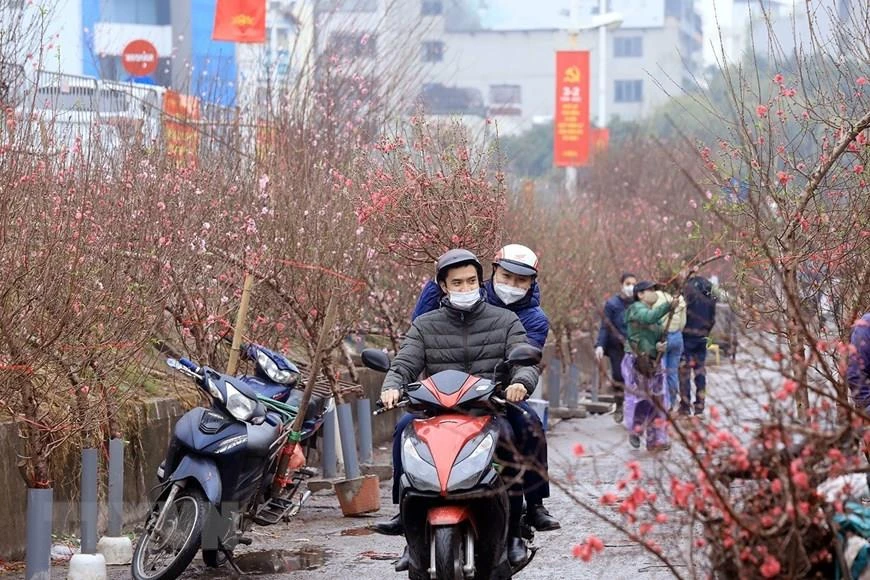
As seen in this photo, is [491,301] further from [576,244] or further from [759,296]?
[576,244]

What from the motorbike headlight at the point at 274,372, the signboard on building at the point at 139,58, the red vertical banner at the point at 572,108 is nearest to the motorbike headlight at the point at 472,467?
the motorbike headlight at the point at 274,372

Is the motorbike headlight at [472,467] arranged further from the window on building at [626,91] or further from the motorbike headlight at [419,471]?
the window on building at [626,91]

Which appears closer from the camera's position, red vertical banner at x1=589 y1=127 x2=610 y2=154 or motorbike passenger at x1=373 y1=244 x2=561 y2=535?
motorbike passenger at x1=373 y1=244 x2=561 y2=535

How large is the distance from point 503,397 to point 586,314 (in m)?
19.5

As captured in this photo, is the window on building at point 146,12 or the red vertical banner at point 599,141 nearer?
the red vertical banner at point 599,141

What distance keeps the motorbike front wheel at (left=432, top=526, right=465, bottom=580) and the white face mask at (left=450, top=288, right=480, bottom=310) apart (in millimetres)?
1300

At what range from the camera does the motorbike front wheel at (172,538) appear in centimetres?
871

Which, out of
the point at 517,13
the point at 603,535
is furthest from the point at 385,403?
the point at 517,13

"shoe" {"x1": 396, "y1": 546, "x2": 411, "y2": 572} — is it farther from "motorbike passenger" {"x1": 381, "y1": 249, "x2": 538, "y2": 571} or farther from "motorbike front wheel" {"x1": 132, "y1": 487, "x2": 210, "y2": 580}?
"motorbike front wheel" {"x1": 132, "y1": 487, "x2": 210, "y2": 580}

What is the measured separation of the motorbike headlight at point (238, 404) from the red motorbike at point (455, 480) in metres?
1.36

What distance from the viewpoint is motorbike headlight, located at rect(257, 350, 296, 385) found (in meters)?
10.3

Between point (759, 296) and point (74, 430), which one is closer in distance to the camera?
point (74, 430)

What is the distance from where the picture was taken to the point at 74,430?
9.32 m

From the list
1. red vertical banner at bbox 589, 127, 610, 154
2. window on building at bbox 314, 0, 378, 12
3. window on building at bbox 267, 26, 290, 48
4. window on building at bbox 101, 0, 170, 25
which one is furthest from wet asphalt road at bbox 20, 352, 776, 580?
window on building at bbox 101, 0, 170, 25
